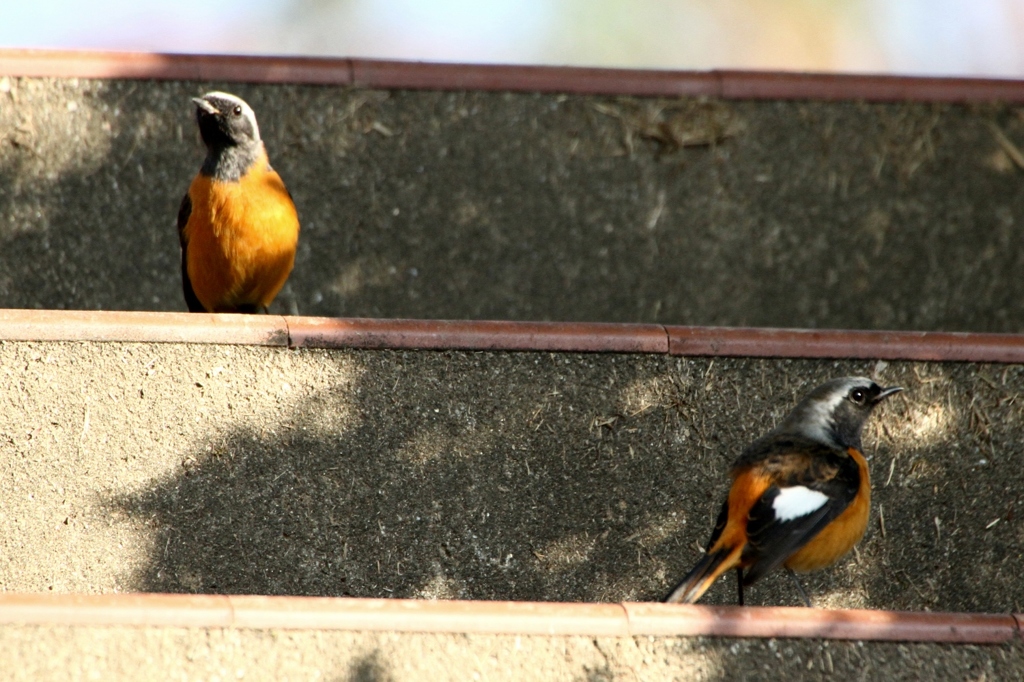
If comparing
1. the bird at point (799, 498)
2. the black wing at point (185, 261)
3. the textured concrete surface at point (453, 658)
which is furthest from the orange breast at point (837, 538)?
the black wing at point (185, 261)

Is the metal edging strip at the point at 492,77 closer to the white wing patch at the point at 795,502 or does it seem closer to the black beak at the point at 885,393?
the black beak at the point at 885,393

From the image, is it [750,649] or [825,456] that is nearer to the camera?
[750,649]

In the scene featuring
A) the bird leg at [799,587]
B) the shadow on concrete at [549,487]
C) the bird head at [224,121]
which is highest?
the bird head at [224,121]

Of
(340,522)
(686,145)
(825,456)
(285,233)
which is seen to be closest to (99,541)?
(340,522)

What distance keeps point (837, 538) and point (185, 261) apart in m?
3.68

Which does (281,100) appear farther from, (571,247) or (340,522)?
(340,522)

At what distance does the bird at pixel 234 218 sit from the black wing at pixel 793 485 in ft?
8.96

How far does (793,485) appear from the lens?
5535mm

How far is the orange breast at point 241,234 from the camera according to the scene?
22.7ft

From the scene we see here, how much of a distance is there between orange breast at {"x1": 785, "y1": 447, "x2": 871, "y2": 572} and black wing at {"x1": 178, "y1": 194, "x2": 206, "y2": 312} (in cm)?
354

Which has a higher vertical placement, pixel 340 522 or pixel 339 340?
pixel 339 340

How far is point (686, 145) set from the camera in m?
8.24

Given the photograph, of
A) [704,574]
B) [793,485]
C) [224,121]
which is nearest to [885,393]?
[793,485]

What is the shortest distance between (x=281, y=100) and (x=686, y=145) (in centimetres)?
243
